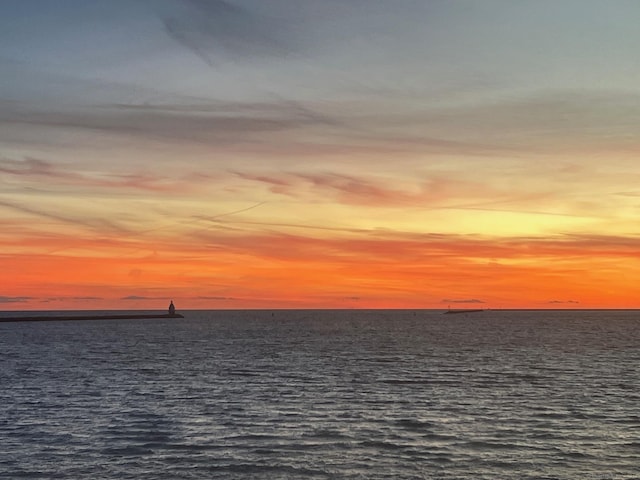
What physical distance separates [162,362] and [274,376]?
26.6m

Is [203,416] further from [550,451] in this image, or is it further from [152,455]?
[550,451]

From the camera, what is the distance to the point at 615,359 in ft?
347

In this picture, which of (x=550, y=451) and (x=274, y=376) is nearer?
(x=550, y=451)

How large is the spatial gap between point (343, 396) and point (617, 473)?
28.5 metres

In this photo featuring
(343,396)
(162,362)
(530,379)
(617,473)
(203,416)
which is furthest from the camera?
(162,362)

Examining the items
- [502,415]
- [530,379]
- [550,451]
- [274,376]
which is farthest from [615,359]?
[550,451]

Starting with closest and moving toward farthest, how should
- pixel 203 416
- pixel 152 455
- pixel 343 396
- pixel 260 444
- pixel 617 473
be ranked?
pixel 617 473, pixel 152 455, pixel 260 444, pixel 203 416, pixel 343 396

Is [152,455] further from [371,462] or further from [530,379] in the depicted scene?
[530,379]

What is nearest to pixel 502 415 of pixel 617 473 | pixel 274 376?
pixel 617 473

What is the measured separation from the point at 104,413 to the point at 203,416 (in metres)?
7.47

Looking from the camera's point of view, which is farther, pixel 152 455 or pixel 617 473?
pixel 152 455

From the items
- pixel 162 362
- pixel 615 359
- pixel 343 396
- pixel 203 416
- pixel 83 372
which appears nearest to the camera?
pixel 203 416

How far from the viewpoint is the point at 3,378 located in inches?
3051

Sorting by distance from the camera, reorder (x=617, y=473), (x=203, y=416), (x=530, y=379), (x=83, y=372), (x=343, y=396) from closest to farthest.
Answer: (x=617, y=473), (x=203, y=416), (x=343, y=396), (x=530, y=379), (x=83, y=372)
